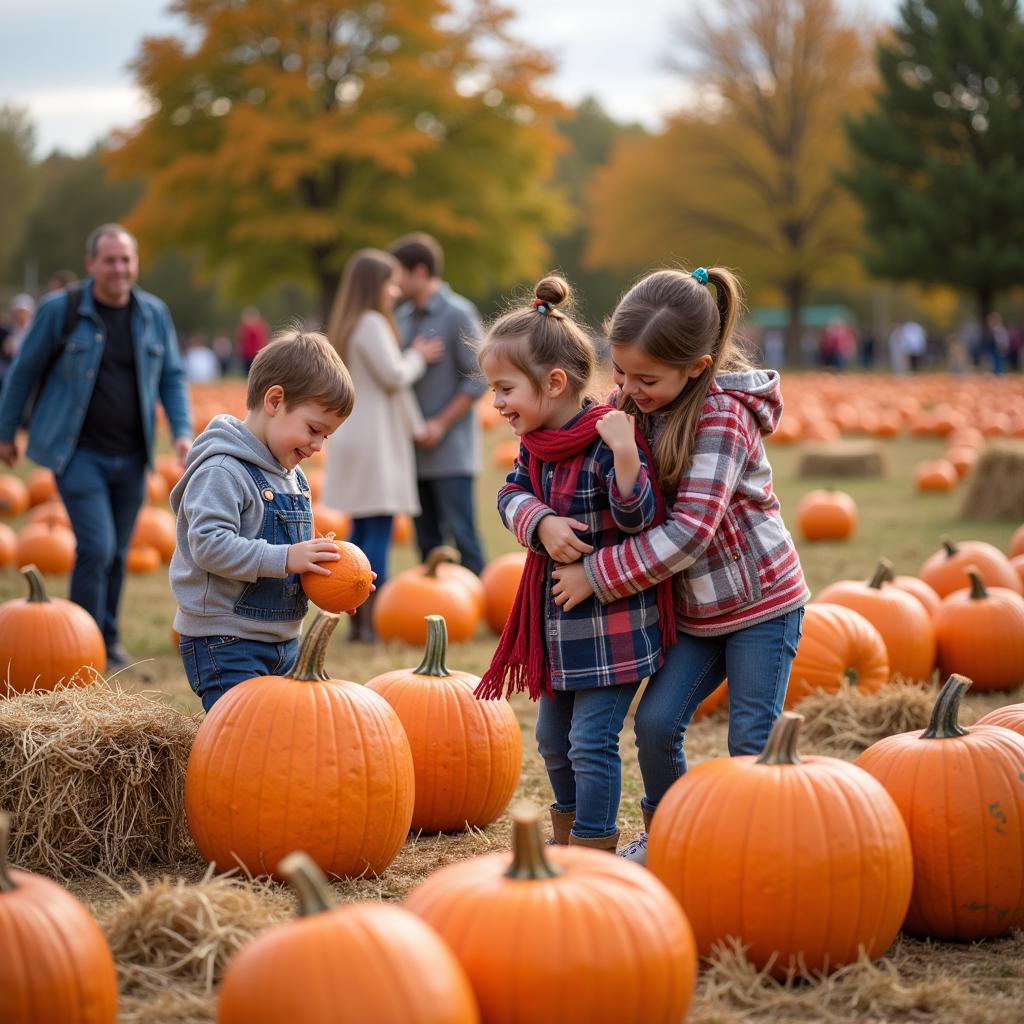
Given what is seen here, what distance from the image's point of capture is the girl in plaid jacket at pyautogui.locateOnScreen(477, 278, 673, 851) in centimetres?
373

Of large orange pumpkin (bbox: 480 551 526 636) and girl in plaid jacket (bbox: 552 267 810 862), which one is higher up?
girl in plaid jacket (bbox: 552 267 810 862)

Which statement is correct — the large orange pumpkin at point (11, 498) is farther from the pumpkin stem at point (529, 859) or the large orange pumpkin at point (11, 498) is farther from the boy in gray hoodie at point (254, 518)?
the pumpkin stem at point (529, 859)

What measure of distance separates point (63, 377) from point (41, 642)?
1.55 m

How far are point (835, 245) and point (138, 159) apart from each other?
87.8 ft

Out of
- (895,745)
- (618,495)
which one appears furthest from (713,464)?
(895,745)

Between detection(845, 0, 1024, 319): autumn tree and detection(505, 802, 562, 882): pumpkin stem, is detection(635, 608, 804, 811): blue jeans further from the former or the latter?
detection(845, 0, 1024, 319): autumn tree

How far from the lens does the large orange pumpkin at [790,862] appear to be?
3.16 m

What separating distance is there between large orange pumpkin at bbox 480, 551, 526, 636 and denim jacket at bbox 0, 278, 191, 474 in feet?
6.80

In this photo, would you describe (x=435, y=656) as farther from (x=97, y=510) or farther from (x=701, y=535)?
(x=97, y=510)

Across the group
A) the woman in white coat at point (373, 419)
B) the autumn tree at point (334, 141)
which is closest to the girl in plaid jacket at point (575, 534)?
the woman in white coat at point (373, 419)

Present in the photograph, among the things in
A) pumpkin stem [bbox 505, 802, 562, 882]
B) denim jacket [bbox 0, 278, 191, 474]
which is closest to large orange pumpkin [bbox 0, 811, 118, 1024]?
pumpkin stem [bbox 505, 802, 562, 882]

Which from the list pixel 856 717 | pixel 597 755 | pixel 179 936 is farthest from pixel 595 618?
pixel 856 717

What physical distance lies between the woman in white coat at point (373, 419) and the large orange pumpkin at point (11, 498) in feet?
21.6

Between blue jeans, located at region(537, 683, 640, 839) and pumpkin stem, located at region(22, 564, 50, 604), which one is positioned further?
pumpkin stem, located at region(22, 564, 50, 604)
